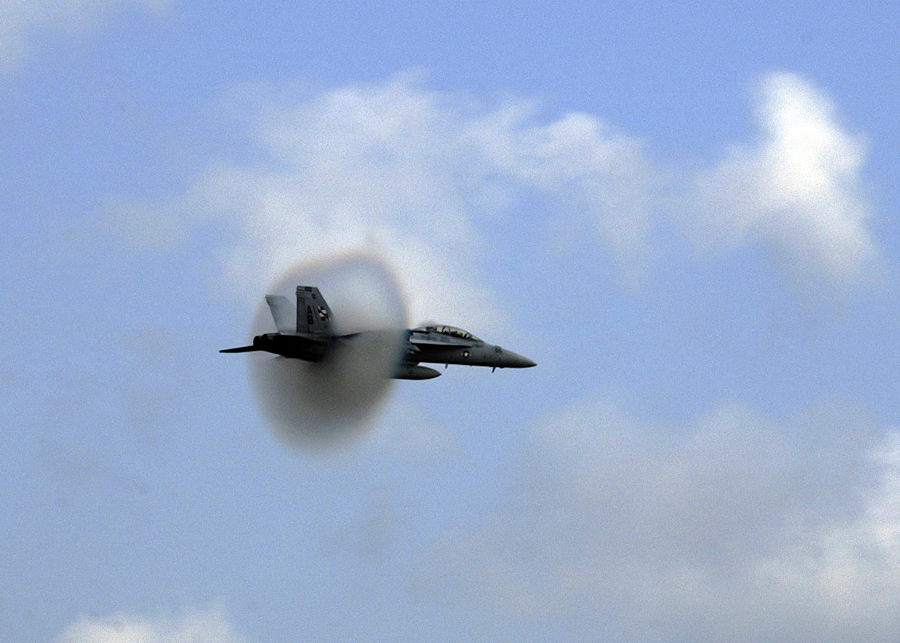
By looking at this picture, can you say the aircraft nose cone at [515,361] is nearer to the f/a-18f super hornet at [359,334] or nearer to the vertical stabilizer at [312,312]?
the f/a-18f super hornet at [359,334]

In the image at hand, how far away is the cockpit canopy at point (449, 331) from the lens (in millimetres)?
158125

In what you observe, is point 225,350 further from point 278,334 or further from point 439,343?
point 439,343

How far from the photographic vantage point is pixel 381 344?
6068 inches

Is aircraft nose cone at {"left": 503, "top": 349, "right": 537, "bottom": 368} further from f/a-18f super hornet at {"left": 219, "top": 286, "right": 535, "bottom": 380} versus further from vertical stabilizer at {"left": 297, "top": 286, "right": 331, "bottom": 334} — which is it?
vertical stabilizer at {"left": 297, "top": 286, "right": 331, "bottom": 334}

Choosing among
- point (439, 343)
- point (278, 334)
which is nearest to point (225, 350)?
point (278, 334)

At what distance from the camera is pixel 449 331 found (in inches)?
6255

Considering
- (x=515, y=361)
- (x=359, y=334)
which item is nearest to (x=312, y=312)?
(x=359, y=334)

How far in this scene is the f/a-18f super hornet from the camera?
15138 centimetres

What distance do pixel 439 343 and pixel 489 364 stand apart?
5375 millimetres

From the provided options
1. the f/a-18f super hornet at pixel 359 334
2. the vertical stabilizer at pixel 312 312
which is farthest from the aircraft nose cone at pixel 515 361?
the vertical stabilizer at pixel 312 312

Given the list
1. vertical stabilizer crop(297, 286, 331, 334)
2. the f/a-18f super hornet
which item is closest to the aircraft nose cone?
the f/a-18f super hornet

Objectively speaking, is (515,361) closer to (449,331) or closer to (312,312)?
(449,331)

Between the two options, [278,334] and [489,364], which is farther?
[489,364]

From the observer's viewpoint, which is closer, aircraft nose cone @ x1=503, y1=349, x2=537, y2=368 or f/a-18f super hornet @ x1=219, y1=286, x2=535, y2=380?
f/a-18f super hornet @ x1=219, y1=286, x2=535, y2=380
